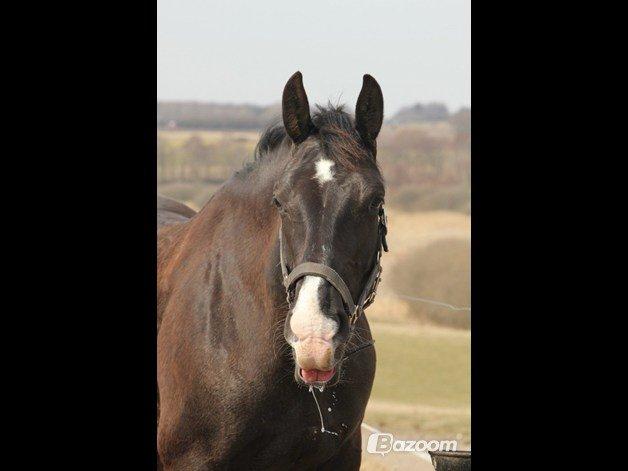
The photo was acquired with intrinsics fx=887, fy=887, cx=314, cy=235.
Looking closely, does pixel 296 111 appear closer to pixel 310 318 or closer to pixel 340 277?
pixel 340 277

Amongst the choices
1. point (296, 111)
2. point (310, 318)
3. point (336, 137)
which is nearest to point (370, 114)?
point (336, 137)

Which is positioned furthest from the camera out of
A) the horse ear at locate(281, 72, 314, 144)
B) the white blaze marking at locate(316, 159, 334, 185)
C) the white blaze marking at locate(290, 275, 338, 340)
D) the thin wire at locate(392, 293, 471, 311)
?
the thin wire at locate(392, 293, 471, 311)

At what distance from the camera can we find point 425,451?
216 inches

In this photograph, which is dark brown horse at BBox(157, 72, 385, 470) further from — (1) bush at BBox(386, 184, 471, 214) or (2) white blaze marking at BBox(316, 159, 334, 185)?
(1) bush at BBox(386, 184, 471, 214)

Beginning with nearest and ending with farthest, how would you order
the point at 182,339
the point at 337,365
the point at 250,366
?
the point at 337,365 < the point at 250,366 < the point at 182,339

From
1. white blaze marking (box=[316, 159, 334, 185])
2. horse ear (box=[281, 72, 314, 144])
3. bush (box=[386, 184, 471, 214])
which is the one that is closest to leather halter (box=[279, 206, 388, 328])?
white blaze marking (box=[316, 159, 334, 185])

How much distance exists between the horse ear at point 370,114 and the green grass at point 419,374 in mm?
2665

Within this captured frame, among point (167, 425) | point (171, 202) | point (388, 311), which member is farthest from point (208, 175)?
point (167, 425)

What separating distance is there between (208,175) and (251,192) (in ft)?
7.32

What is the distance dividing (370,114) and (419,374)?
2.90 m

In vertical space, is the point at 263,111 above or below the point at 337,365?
above

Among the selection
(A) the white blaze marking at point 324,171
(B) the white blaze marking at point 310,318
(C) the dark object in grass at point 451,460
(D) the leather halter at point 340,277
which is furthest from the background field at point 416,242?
(B) the white blaze marking at point 310,318

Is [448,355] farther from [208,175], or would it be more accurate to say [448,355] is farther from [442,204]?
[208,175]

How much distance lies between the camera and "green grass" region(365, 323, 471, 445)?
20.2 ft
